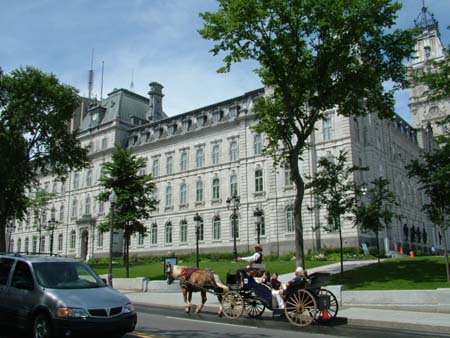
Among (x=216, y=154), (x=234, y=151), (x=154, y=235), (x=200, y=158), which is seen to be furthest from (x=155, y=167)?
(x=234, y=151)

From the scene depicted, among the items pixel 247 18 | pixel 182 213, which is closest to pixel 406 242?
pixel 182 213

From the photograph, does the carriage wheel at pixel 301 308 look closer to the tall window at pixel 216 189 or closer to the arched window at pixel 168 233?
the tall window at pixel 216 189

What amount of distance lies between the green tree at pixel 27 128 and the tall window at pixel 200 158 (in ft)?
59.7

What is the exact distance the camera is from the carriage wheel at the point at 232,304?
13.7m

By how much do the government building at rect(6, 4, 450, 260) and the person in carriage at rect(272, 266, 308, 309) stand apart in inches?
867

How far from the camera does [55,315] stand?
808 cm

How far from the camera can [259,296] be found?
1341 centimetres

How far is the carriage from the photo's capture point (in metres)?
12.1

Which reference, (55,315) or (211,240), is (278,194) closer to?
(211,240)

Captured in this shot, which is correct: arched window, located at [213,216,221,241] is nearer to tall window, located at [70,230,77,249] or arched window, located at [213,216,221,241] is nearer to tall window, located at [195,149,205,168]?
tall window, located at [195,149,205,168]

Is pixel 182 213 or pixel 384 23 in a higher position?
pixel 384 23

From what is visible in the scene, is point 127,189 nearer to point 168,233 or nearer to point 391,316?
point 391,316

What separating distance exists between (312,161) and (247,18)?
22964 mm

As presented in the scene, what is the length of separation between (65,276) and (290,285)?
250 inches
